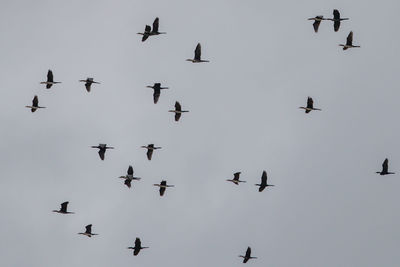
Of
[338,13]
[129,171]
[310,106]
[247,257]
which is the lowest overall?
[247,257]

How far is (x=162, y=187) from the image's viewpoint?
145375 mm

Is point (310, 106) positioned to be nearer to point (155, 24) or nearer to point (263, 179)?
point (263, 179)

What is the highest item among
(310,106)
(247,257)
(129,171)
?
(310,106)

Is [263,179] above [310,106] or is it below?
below

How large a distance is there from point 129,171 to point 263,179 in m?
17.2

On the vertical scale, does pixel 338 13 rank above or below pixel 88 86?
above

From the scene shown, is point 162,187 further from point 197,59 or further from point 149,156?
point 197,59

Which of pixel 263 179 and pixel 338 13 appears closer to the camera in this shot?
pixel 338 13

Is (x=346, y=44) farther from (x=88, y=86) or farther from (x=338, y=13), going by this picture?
(x=88, y=86)

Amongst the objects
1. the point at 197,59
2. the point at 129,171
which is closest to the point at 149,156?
the point at 129,171

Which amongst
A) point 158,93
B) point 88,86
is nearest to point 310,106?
point 158,93

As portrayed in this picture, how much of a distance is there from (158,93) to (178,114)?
3613mm

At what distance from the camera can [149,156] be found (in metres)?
142

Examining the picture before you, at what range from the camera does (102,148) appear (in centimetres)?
14175
